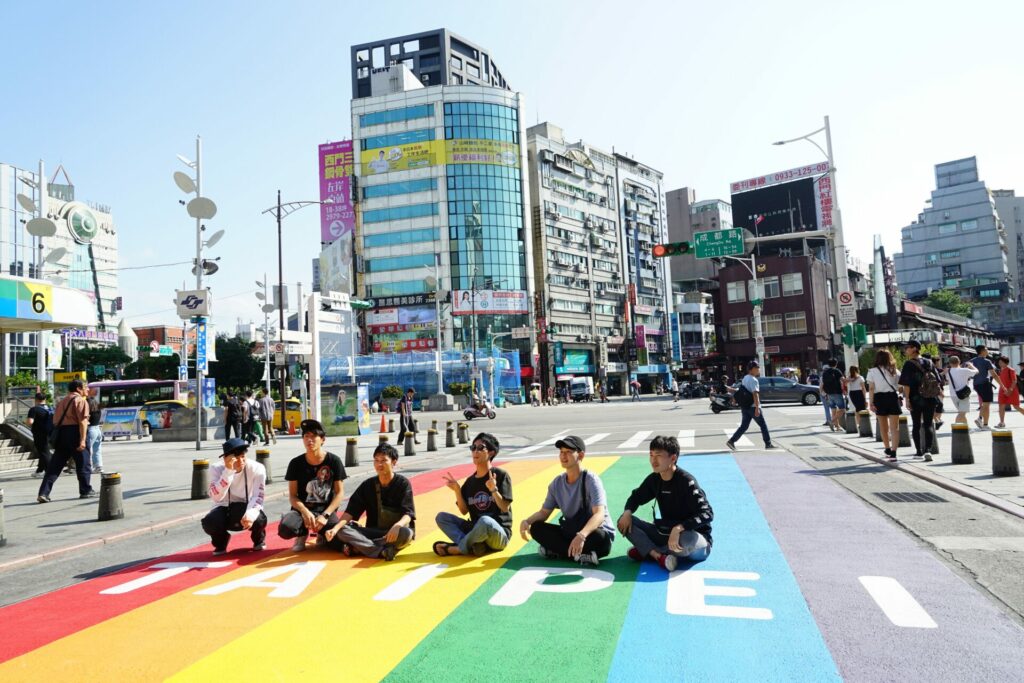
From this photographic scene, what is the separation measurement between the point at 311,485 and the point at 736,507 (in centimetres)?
506

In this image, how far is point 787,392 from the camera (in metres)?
35.1

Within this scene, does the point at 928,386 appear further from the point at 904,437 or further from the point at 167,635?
the point at 167,635

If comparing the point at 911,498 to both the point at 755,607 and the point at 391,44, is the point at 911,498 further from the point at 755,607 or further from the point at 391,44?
the point at 391,44

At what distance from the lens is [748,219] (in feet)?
301

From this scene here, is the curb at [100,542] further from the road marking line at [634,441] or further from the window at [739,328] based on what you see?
the window at [739,328]

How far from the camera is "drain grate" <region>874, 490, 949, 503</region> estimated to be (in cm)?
875

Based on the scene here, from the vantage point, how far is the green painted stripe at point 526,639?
395 cm

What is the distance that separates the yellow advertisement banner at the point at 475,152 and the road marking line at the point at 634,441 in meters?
65.5

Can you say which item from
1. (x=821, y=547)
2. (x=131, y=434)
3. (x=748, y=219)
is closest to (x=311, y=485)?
(x=821, y=547)

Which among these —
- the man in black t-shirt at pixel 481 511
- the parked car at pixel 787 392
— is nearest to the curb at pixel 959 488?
the man in black t-shirt at pixel 481 511

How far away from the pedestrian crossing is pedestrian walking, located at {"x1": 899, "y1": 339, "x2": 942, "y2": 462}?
11.9 ft

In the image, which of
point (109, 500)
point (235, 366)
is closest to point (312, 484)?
point (109, 500)

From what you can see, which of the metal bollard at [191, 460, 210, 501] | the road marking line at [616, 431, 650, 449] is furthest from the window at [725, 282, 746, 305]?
the metal bollard at [191, 460, 210, 501]

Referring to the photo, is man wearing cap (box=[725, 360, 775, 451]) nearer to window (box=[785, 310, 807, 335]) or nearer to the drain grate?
the drain grate
